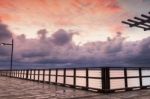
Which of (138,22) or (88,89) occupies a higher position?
(138,22)

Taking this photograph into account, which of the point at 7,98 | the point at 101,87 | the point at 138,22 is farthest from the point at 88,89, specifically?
the point at 138,22

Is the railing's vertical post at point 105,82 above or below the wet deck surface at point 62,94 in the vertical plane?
above

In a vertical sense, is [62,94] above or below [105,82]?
below

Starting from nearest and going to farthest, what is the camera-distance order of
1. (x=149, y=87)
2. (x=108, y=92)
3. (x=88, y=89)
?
(x=108, y=92), (x=88, y=89), (x=149, y=87)

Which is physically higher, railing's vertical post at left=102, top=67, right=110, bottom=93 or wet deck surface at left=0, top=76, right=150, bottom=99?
railing's vertical post at left=102, top=67, right=110, bottom=93

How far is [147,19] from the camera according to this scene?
841cm

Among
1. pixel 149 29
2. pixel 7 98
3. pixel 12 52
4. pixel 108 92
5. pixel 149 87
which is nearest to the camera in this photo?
pixel 149 29

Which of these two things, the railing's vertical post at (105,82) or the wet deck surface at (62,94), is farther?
the railing's vertical post at (105,82)

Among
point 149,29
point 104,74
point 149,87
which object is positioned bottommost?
point 149,87

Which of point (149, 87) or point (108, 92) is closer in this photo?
point (108, 92)

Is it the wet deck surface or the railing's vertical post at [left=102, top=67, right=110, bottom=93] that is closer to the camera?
the wet deck surface

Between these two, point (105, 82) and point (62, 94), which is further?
point (105, 82)

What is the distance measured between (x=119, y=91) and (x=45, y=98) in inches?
191

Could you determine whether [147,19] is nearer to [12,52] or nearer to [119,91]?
[119,91]
